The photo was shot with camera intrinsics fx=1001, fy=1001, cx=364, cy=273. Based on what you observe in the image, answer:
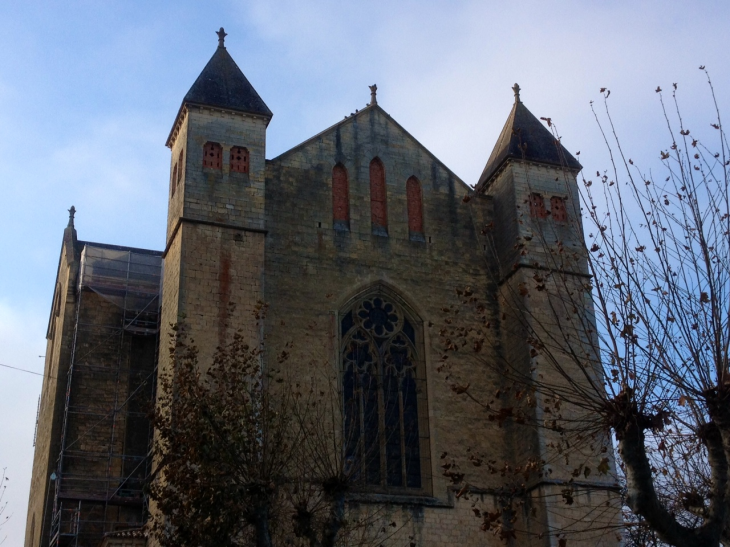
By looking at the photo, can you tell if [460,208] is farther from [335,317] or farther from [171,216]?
[171,216]

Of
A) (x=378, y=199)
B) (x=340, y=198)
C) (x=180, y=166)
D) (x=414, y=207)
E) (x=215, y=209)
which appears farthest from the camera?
(x=414, y=207)

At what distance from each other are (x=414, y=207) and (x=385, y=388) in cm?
396

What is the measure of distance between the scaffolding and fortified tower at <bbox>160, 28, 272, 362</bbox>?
2.94 metres

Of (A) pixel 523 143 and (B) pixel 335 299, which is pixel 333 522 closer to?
(B) pixel 335 299

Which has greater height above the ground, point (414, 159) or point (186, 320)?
point (414, 159)

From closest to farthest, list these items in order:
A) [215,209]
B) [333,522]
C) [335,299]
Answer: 1. [333,522]
2. [215,209]
3. [335,299]

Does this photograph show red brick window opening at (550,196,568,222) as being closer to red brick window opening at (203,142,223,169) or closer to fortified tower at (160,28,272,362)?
fortified tower at (160,28,272,362)

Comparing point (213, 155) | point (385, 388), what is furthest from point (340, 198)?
point (385, 388)

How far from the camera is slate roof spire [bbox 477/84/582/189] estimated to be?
20.2 metres

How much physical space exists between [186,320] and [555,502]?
6775 millimetres

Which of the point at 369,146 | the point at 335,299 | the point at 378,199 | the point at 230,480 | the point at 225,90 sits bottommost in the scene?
the point at 230,480

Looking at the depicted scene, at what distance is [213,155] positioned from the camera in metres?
18.2

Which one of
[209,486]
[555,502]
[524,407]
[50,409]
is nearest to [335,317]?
[524,407]

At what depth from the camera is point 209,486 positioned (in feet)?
39.1
